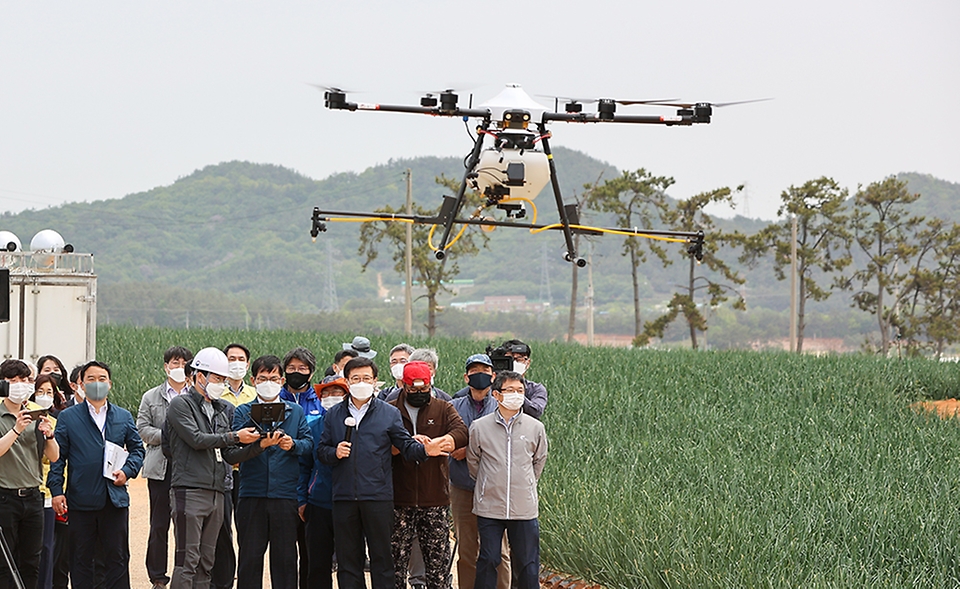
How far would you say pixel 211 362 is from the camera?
7.04 m

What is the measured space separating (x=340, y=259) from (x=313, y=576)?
13505 cm

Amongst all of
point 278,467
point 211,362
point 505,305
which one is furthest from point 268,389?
point 505,305

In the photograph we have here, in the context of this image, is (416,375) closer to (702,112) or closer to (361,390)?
(361,390)

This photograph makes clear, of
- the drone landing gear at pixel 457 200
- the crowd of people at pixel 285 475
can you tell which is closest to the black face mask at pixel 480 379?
the crowd of people at pixel 285 475

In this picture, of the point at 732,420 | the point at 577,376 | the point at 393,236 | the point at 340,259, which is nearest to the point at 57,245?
the point at 577,376

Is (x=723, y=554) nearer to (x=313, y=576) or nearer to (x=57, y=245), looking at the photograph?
(x=313, y=576)

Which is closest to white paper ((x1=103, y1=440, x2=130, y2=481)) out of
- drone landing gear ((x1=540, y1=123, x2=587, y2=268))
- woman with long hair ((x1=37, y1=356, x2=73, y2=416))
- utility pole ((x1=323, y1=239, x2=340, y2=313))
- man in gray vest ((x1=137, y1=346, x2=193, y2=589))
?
man in gray vest ((x1=137, y1=346, x2=193, y2=589))

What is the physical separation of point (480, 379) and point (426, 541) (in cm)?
118

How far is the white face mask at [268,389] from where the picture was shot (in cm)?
695

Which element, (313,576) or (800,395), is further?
(800,395)

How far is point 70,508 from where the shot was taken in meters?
7.34

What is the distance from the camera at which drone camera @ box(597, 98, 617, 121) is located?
8.02 meters

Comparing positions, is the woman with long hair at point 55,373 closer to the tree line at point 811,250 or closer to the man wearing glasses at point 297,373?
the man wearing glasses at point 297,373

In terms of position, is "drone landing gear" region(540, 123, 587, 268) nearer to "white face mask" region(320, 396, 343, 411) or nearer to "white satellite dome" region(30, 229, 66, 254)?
"white face mask" region(320, 396, 343, 411)
